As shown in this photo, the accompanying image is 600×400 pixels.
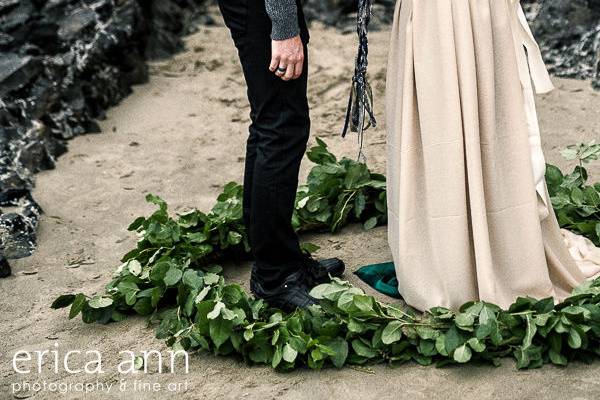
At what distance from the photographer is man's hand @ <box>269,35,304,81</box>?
120 inches

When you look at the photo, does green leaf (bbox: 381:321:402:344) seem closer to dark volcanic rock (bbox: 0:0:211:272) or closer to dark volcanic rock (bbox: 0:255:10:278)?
dark volcanic rock (bbox: 0:255:10:278)

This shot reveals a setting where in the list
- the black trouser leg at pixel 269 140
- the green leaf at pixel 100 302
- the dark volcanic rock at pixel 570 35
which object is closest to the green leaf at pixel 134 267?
the green leaf at pixel 100 302

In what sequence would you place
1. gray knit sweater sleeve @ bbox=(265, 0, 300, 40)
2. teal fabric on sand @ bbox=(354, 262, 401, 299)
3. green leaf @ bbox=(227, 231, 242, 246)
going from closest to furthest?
gray knit sweater sleeve @ bbox=(265, 0, 300, 40) < teal fabric on sand @ bbox=(354, 262, 401, 299) < green leaf @ bbox=(227, 231, 242, 246)

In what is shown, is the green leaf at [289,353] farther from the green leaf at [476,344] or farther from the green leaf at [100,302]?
the green leaf at [100,302]

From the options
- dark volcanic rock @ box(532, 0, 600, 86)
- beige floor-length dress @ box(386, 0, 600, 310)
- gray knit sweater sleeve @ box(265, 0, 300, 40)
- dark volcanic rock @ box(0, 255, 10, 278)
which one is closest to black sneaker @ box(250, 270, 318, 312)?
beige floor-length dress @ box(386, 0, 600, 310)

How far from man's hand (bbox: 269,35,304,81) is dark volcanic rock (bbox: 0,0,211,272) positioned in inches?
78.2

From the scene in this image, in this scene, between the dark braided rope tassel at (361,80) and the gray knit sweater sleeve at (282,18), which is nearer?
the gray knit sweater sleeve at (282,18)

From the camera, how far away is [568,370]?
9.84ft

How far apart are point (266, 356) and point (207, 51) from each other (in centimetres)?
457

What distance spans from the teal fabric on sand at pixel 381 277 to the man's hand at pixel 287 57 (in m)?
0.92

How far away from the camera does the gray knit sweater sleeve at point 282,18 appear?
2.98 meters

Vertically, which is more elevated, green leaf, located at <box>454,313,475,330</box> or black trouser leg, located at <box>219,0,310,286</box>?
black trouser leg, located at <box>219,0,310,286</box>

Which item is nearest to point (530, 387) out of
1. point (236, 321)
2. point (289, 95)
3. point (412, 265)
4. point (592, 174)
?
point (412, 265)

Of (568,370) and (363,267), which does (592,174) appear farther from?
(568,370)
